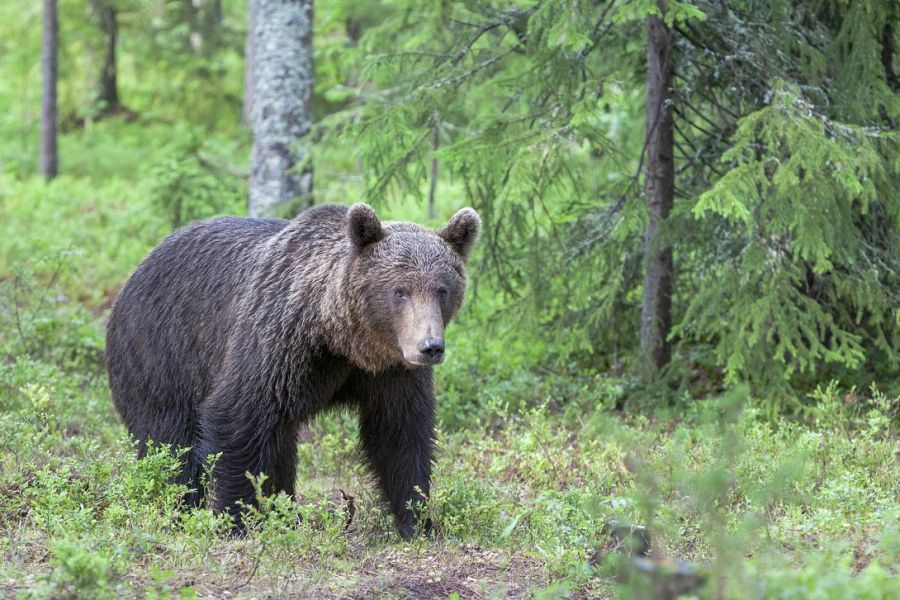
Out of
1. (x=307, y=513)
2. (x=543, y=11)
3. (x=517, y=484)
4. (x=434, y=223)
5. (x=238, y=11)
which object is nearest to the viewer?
(x=307, y=513)

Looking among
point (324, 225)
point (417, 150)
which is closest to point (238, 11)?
point (417, 150)

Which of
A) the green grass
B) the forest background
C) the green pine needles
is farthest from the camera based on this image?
the green pine needles

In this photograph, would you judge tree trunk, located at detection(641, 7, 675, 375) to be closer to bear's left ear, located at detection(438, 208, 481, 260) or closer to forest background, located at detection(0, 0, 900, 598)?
forest background, located at detection(0, 0, 900, 598)

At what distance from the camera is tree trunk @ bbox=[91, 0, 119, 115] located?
76.2 feet

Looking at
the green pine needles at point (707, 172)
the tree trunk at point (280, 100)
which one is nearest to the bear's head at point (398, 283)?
the green pine needles at point (707, 172)

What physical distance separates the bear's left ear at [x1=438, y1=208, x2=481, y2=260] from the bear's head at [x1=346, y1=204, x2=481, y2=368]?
0.38 feet

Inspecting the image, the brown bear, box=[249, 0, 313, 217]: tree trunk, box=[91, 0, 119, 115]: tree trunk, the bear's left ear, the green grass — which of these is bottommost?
the green grass

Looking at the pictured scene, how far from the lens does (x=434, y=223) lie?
13984 millimetres

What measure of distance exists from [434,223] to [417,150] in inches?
195

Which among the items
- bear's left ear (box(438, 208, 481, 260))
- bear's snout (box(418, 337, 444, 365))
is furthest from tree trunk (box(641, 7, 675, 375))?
bear's snout (box(418, 337, 444, 365))

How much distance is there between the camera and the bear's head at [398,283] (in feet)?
19.7

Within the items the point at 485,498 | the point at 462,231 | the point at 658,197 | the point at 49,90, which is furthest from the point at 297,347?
the point at 49,90

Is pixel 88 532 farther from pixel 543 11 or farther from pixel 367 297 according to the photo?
pixel 543 11

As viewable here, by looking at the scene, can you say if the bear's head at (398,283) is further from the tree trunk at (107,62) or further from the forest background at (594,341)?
the tree trunk at (107,62)
